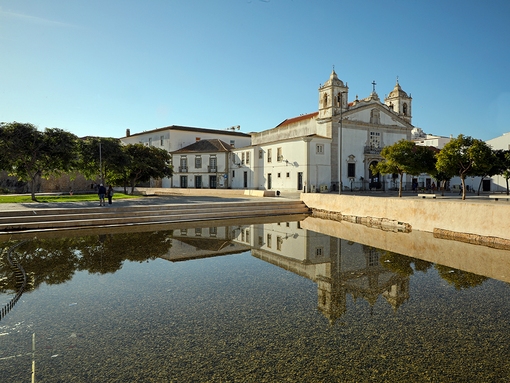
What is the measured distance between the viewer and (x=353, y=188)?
37.9 meters

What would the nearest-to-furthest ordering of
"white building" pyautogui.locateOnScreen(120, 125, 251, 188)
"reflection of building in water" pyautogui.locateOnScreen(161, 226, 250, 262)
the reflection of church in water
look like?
the reflection of church in water, "reflection of building in water" pyautogui.locateOnScreen(161, 226, 250, 262), "white building" pyautogui.locateOnScreen(120, 125, 251, 188)

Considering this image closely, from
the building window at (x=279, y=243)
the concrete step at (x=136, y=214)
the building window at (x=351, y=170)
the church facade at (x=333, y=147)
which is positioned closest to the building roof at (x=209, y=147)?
the church facade at (x=333, y=147)

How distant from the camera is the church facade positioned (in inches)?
1420

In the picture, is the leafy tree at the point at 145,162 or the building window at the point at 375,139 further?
the building window at the point at 375,139

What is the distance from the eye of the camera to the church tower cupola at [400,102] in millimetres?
43375

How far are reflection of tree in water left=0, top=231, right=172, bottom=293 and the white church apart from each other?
Result: 2393 cm

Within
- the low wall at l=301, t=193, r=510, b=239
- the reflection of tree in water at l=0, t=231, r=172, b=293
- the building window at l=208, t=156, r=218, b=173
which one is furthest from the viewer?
the building window at l=208, t=156, r=218, b=173

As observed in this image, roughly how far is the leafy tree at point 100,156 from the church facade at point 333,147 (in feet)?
57.7

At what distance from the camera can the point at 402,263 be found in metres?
8.67

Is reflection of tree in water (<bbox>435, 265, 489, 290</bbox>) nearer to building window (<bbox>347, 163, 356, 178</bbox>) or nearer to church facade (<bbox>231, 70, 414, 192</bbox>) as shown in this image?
church facade (<bbox>231, 70, 414, 192</bbox>)

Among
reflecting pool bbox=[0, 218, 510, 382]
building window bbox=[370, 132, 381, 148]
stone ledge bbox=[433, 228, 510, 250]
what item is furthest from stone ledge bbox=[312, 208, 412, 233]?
building window bbox=[370, 132, 381, 148]

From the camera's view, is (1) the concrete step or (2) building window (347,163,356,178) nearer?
(1) the concrete step

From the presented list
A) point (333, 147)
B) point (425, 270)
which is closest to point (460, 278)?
point (425, 270)

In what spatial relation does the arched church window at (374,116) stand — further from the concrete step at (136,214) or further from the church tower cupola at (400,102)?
the concrete step at (136,214)
